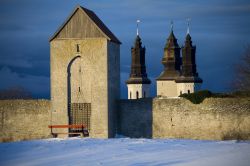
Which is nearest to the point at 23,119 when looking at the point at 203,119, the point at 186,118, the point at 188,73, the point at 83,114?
the point at 83,114

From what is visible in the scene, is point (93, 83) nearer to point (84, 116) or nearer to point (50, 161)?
point (84, 116)

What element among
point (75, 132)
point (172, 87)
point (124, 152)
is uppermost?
point (172, 87)

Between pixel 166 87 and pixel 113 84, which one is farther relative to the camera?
pixel 166 87

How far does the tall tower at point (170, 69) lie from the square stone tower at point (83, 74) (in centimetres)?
1899

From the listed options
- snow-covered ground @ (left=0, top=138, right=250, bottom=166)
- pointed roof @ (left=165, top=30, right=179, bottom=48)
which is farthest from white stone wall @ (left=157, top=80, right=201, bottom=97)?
snow-covered ground @ (left=0, top=138, right=250, bottom=166)

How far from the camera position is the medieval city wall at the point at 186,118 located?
106 ft

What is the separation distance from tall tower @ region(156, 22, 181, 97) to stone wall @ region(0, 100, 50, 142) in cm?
1915

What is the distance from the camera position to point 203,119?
32.8 metres

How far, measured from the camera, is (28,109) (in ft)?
112

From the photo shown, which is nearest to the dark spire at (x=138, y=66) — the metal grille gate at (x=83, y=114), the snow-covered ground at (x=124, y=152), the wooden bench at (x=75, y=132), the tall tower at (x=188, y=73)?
the tall tower at (x=188, y=73)

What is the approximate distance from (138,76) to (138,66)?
4.26 ft

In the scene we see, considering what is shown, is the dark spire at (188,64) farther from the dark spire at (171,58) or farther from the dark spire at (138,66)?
the dark spire at (138,66)

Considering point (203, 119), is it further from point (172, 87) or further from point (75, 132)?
point (172, 87)

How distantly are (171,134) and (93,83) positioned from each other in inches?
153
